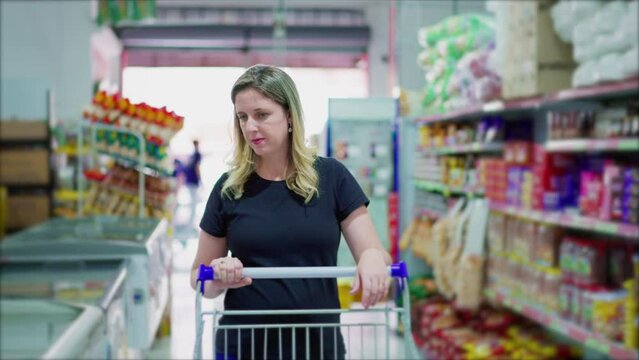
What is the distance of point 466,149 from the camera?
504cm

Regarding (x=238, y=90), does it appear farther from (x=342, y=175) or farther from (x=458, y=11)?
(x=458, y=11)

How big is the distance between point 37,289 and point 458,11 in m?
4.79

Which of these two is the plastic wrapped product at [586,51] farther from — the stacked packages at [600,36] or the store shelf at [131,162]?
the store shelf at [131,162]

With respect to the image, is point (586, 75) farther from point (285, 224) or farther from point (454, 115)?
point (285, 224)

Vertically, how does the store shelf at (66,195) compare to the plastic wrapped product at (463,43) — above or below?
below

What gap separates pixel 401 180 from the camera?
6664mm

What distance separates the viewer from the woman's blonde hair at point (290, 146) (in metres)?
1.29

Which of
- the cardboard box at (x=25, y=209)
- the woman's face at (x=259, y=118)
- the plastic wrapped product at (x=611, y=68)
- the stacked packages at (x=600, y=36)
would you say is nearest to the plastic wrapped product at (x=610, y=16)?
the stacked packages at (x=600, y=36)

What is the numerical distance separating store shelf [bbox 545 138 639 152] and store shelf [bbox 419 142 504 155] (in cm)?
83

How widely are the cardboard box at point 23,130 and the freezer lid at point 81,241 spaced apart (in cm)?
645

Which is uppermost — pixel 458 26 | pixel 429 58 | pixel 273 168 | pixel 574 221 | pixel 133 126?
Result: pixel 458 26

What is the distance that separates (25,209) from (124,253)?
7.69 meters

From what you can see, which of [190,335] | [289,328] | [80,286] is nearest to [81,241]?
[80,286]

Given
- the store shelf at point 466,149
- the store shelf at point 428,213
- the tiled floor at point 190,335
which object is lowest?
the tiled floor at point 190,335
